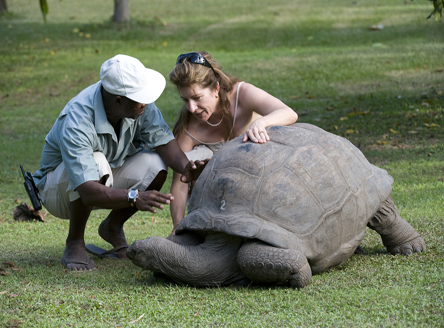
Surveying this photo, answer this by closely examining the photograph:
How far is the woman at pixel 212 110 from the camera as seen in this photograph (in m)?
3.69

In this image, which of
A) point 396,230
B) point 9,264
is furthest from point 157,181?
point 396,230

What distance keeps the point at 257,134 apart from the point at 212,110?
60 cm

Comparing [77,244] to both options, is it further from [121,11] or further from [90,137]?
[121,11]

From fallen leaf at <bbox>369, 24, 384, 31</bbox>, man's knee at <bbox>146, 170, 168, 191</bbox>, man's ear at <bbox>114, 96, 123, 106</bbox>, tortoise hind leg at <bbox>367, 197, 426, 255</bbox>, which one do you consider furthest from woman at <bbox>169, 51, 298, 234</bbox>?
fallen leaf at <bbox>369, 24, 384, 31</bbox>

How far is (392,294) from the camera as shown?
2893 millimetres

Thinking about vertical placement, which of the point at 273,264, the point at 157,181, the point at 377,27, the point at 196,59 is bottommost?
the point at 377,27

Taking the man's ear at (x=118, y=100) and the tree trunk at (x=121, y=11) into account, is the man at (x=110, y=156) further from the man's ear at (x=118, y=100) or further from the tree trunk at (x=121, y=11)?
the tree trunk at (x=121, y=11)

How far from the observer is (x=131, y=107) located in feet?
12.0

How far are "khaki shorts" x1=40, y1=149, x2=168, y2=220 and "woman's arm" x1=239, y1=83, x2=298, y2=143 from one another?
0.79 metres

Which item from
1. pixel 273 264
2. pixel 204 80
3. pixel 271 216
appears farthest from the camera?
pixel 204 80

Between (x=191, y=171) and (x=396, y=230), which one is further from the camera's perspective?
(x=191, y=171)

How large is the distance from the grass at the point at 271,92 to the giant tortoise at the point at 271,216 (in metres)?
0.15

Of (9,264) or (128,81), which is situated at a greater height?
(128,81)

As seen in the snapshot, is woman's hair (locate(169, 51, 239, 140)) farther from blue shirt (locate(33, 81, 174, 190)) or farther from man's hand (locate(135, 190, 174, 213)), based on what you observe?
man's hand (locate(135, 190, 174, 213))
